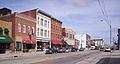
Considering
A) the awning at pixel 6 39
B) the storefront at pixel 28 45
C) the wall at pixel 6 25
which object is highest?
the wall at pixel 6 25

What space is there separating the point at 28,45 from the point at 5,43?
34.5ft

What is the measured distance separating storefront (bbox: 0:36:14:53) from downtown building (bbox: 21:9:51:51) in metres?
13.7

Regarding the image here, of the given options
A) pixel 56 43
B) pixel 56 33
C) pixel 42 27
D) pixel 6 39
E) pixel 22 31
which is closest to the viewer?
pixel 6 39

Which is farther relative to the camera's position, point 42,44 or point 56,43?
point 56,43

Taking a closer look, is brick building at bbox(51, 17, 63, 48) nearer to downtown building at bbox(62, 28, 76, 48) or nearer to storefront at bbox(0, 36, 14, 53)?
downtown building at bbox(62, 28, 76, 48)

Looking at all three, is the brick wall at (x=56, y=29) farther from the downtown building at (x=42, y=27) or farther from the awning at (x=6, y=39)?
the awning at (x=6, y=39)

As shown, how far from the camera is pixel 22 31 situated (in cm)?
6062

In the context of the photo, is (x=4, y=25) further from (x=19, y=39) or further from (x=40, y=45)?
(x=40, y=45)

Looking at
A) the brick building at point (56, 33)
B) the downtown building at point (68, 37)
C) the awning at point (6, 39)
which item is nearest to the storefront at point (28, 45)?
the awning at point (6, 39)

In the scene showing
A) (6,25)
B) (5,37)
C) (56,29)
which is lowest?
(5,37)

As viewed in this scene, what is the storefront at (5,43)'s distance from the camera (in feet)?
171

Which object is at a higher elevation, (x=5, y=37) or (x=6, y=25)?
(x=6, y=25)

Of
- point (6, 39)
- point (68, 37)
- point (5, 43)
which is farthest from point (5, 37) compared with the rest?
point (68, 37)

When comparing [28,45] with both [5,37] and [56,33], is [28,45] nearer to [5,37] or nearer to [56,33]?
[5,37]
